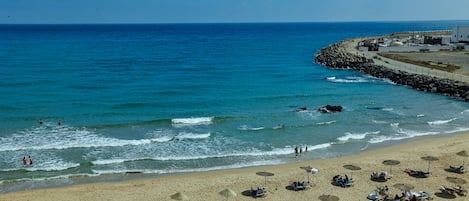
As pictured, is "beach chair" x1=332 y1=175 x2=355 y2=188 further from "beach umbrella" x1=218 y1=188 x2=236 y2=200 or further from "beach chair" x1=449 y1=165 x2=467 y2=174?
"beach chair" x1=449 y1=165 x2=467 y2=174

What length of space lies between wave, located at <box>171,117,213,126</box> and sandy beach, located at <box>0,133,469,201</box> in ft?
38.6

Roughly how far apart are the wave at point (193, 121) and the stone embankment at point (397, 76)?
2805 centimetres

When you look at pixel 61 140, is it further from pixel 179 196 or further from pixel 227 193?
pixel 227 193

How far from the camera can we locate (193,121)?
125 feet

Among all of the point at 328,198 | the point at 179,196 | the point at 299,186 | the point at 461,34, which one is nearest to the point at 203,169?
the point at 179,196

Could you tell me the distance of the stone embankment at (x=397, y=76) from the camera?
162 ft

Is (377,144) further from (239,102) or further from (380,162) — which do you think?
(239,102)

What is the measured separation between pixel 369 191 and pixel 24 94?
3959 cm

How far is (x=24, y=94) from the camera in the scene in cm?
4809

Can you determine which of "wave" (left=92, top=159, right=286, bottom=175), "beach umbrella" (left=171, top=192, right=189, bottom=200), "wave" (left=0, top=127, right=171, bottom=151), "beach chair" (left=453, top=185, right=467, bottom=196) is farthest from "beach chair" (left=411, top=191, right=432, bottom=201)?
"wave" (left=0, top=127, right=171, bottom=151)

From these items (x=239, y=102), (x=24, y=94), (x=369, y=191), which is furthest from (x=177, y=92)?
(x=369, y=191)

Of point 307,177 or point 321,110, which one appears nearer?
point 307,177

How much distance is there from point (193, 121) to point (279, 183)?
1555 cm

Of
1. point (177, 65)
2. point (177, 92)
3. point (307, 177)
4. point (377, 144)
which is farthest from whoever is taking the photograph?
point (177, 65)
